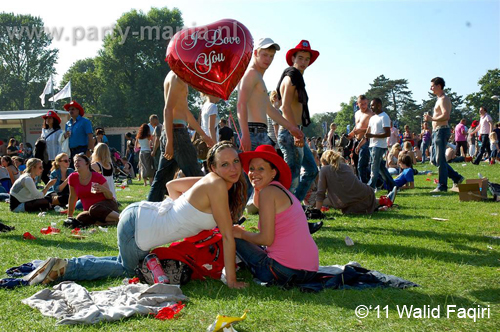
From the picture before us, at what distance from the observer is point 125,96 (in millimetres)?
55969

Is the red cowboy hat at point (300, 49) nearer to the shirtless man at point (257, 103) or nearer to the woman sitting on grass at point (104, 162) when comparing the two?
the shirtless man at point (257, 103)

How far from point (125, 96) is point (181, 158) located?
2088 inches

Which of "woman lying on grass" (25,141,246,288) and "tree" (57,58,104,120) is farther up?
"tree" (57,58,104,120)

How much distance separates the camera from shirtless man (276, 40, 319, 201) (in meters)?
5.93

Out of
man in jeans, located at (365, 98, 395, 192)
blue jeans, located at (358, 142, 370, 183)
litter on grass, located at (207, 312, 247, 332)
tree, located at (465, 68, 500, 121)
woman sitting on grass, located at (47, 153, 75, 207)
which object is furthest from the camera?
tree, located at (465, 68, 500, 121)

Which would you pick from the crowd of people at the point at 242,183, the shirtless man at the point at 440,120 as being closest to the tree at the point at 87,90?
the crowd of people at the point at 242,183

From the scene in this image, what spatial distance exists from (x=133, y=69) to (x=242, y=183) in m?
56.2

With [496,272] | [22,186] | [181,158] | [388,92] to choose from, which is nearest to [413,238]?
[496,272]

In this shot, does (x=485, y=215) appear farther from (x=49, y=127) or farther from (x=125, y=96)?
(x=125, y=96)

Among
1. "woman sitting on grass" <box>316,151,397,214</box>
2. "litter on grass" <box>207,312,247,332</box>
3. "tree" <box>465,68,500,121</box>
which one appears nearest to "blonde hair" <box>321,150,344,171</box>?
"woman sitting on grass" <box>316,151,397,214</box>

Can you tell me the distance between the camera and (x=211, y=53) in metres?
5.26

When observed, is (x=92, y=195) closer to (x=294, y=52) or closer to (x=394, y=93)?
(x=294, y=52)

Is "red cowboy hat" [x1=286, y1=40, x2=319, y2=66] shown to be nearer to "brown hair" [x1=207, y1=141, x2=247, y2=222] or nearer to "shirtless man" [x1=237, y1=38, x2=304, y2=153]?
"shirtless man" [x1=237, y1=38, x2=304, y2=153]

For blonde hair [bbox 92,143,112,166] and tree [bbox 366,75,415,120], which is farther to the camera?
tree [bbox 366,75,415,120]
